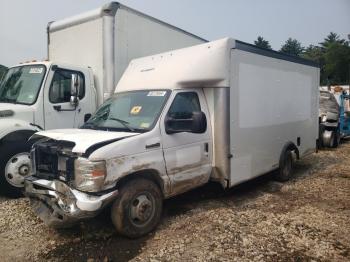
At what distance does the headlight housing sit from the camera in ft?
14.1

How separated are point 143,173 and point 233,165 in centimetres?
187

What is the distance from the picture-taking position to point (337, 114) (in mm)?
14648

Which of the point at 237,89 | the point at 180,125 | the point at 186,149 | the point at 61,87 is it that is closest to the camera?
the point at 180,125

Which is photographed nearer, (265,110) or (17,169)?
(17,169)

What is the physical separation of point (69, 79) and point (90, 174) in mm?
3509

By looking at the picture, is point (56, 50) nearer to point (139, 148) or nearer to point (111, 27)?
point (111, 27)

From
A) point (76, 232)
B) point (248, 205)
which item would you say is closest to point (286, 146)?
point (248, 205)

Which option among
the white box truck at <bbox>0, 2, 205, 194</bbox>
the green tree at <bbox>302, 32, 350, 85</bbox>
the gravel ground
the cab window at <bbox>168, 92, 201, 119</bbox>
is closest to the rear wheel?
the gravel ground

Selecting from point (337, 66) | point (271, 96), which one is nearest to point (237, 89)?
point (271, 96)

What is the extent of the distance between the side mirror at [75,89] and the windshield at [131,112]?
3.98ft

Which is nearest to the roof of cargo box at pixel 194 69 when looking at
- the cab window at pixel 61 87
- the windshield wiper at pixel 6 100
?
the cab window at pixel 61 87

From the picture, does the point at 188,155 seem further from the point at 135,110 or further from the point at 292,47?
the point at 292,47

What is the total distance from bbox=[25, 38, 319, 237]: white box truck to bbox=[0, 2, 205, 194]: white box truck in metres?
0.88

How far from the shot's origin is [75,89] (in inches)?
277
